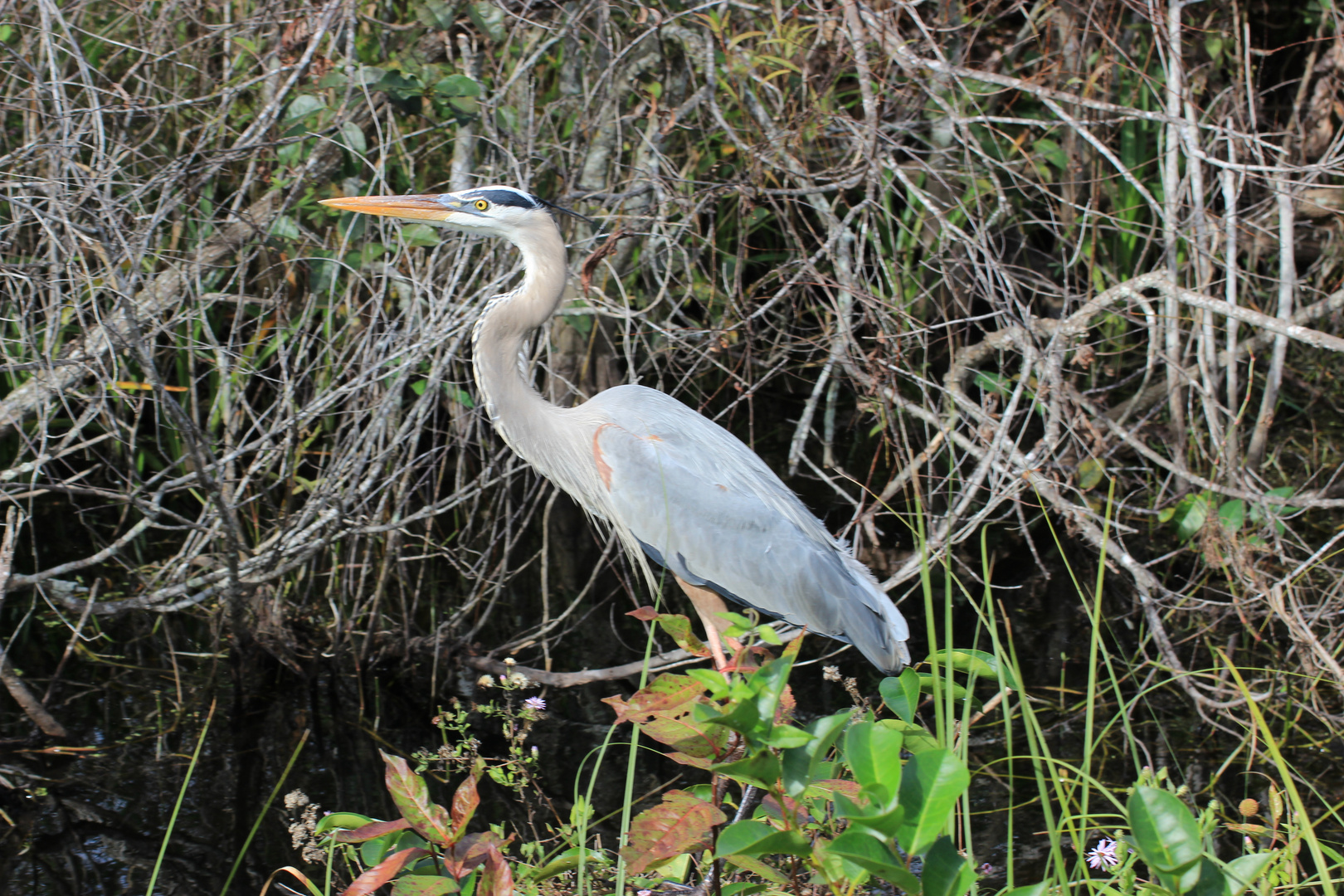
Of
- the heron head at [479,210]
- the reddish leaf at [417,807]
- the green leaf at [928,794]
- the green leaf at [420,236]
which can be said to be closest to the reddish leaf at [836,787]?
the green leaf at [928,794]

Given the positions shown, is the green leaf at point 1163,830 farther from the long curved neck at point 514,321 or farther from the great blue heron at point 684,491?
Result: the long curved neck at point 514,321

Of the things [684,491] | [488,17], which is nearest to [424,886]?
[684,491]

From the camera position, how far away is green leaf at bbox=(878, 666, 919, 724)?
5.99 feet

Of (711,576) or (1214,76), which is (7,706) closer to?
(711,576)

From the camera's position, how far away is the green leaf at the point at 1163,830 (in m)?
1.42

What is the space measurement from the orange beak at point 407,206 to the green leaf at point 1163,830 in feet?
8.04

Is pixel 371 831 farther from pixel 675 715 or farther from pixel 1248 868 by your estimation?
pixel 1248 868

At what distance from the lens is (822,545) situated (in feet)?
11.6

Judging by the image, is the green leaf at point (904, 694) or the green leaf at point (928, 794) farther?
the green leaf at point (904, 694)

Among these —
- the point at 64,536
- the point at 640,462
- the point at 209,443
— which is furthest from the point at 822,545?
the point at 64,536

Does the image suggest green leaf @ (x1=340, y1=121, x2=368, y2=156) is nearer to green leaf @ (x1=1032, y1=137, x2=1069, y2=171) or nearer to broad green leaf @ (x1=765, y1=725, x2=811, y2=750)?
broad green leaf @ (x1=765, y1=725, x2=811, y2=750)

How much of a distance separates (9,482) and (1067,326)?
11.9ft

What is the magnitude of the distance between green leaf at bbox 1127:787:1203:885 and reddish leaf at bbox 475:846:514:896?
95 cm

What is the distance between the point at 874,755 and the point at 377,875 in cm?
84
